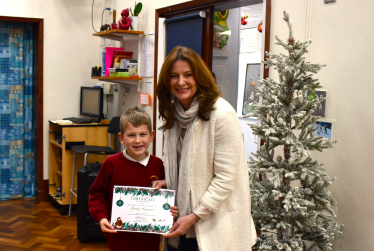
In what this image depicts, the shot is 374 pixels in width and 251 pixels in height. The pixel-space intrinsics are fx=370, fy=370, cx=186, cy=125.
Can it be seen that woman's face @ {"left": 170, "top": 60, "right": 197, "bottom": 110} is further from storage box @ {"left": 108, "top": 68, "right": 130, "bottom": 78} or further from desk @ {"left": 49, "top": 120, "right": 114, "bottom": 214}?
desk @ {"left": 49, "top": 120, "right": 114, "bottom": 214}

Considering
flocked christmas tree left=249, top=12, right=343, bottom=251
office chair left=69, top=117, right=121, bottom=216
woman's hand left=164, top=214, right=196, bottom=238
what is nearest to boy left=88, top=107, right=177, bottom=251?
woman's hand left=164, top=214, right=196, bottom=238

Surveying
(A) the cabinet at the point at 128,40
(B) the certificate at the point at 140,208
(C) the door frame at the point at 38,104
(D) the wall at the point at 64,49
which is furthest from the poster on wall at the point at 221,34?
(B) the certificate at the point at 140,208

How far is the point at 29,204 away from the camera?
4.63 metres

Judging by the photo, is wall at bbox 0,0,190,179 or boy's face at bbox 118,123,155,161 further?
wall at bbox 0,0,190,179

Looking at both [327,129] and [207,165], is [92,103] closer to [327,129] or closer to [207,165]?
[327,129]

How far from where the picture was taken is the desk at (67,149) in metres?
4.28

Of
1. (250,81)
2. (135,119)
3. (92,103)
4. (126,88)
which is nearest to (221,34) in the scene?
(126,88)

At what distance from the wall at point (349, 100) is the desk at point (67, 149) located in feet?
9.38

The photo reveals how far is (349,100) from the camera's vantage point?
2.13 metres

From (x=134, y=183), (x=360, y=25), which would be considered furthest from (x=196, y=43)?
(x=134, y=183)

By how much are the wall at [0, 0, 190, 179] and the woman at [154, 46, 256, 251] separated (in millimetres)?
3420

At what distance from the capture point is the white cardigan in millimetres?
1427

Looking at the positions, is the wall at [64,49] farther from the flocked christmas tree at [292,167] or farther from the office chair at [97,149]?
the flocked christmas tree at [292,167]

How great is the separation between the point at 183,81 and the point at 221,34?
276cm
